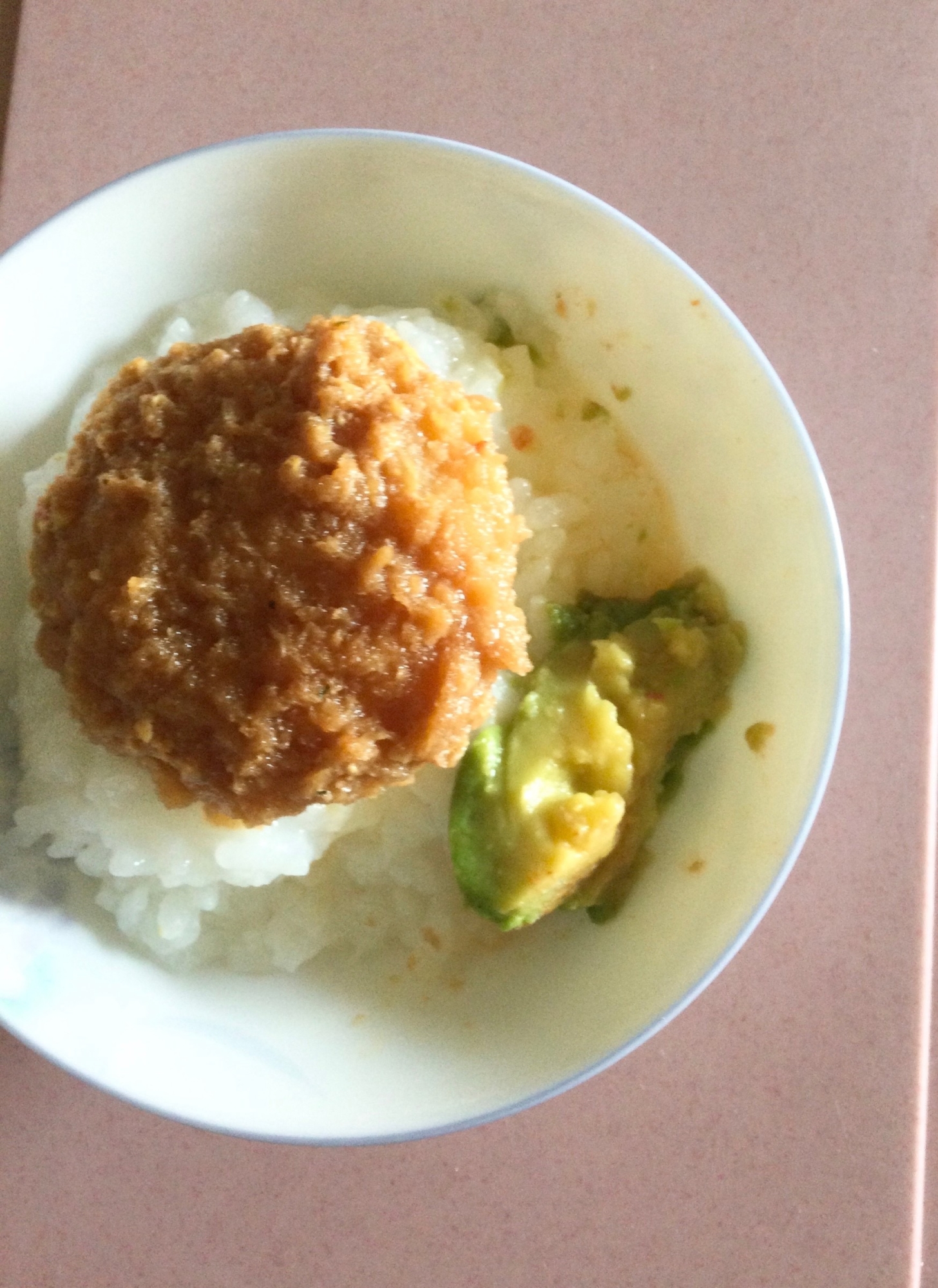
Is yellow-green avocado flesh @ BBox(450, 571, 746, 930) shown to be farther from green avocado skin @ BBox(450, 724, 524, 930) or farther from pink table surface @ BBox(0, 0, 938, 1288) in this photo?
pink table surface @ BBox(0, 0, 938, 1288)

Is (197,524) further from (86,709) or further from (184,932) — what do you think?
(184,932)

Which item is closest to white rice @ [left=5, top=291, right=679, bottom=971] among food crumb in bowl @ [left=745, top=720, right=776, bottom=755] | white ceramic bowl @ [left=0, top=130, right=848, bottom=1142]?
white ceramic bowl @ [left=0, top=130, right=848, bottom=1142]

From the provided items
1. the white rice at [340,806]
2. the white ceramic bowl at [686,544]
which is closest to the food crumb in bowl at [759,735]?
the white ceramic bowl at [686,544]

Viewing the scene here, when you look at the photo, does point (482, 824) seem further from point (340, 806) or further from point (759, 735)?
point (759, 735)

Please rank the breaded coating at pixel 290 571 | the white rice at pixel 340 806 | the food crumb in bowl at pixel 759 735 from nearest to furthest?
the breaded coating at pixel 290 571, the food crumb in bowl at pixel 759 735, the white rice at pixel 340 806

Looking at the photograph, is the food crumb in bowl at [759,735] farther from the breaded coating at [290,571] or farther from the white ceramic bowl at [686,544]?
the breaded coating at [290,571]
